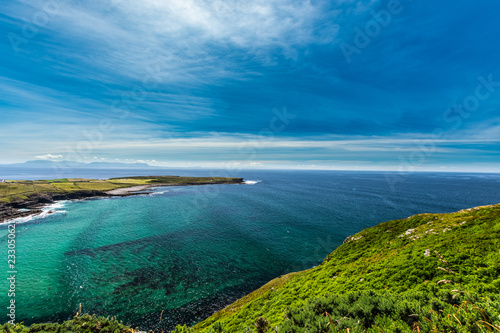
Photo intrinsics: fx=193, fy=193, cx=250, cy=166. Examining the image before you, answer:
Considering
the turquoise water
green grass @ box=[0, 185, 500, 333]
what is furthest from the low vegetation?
the turquoise water

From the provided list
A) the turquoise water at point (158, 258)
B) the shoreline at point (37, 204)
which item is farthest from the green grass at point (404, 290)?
the shoreline at point (37, 204)

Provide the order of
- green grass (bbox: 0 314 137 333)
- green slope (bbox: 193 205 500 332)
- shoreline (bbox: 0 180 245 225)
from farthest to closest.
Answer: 1. shoreline (bbox: 0 180 245 225)
2. green grass (bbox: 0 314 137 333)
3. green slope (bbox: 193 205 500 332)

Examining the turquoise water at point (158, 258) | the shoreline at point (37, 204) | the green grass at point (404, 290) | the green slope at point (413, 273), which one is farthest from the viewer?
the shoreline at point (37, 204)

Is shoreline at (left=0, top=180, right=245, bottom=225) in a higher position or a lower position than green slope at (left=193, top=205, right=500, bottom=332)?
lower

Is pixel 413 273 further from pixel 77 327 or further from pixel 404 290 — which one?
pixel 77 327

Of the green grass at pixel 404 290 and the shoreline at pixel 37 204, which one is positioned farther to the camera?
the shoreline at pixel 37 204

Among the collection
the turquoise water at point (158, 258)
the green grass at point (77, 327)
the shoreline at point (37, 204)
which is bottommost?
the turquoise water at point (158, 258)

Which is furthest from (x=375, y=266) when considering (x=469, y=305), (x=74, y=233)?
(x=74, y=233)

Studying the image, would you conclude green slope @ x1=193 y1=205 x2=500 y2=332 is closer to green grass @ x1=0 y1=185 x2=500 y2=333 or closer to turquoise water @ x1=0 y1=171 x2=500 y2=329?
green grass @ x1=0 y1=185 x2=500 y2=333

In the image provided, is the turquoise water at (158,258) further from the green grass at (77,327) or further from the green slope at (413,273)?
the green grass at (77,327)
